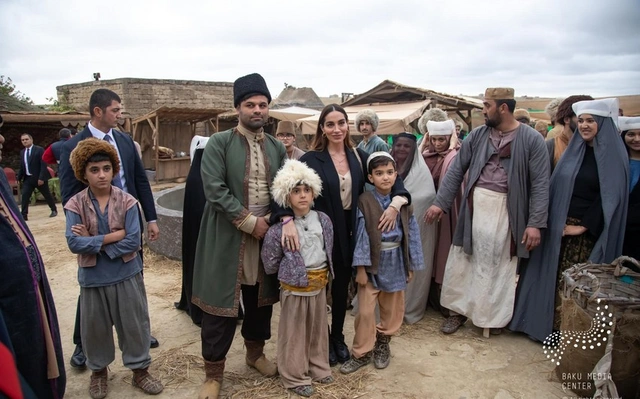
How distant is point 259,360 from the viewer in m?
3.25

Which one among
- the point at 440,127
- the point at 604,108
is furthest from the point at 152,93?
the point at 604,108

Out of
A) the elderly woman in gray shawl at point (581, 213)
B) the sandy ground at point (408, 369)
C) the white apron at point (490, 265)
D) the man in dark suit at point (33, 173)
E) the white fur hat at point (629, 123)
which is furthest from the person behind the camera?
the man in dark suit at point (33, 173)

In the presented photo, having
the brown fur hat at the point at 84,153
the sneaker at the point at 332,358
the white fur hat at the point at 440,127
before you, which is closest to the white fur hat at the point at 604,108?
the white fur hat at the point at 440,127

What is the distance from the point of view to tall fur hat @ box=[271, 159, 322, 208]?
2.74m

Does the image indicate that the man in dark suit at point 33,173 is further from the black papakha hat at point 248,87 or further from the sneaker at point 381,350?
the sneaker at point 381,350

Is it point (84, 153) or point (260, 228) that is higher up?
point (84, 153)

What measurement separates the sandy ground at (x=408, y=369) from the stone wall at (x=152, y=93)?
15316mm

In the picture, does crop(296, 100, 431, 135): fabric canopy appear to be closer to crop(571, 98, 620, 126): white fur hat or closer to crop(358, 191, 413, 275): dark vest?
crop(571, 98, 620, 126): white fur hat

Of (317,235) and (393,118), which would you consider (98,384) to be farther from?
(393,118)

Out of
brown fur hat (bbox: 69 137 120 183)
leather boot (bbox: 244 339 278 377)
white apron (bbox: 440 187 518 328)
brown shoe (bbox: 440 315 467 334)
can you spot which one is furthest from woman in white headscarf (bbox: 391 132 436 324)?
brown fur hat (bbox: 69 137 120 183)

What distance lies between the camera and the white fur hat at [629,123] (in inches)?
135

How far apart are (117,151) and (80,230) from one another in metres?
0.77

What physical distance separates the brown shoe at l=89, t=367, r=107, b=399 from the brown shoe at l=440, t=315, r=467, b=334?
2831 mm

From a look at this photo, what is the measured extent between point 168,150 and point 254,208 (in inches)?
539
